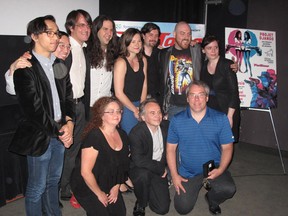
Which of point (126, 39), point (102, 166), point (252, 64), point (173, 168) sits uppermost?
point (126, 39)

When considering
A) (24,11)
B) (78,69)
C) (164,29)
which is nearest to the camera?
(78,69)

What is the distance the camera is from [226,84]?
134 inches

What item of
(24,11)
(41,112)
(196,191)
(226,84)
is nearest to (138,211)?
(196,191)

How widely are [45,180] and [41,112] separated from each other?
51 cm

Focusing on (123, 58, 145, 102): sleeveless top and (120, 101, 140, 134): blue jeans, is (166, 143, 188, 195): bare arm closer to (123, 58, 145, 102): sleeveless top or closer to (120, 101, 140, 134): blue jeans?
(120, 101, 140, 134): blue jeans

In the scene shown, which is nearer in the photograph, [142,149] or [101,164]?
[101,164]

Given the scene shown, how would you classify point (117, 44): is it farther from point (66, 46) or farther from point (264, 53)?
point (264, 53)

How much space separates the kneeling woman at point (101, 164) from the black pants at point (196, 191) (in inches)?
23.4

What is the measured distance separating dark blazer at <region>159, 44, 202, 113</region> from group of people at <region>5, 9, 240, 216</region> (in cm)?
1

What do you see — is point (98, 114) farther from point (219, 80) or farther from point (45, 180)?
point (219, 80)

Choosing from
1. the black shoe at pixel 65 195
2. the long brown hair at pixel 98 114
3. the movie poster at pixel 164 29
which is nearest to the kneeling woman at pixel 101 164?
the long brown hair at pixel 98 114

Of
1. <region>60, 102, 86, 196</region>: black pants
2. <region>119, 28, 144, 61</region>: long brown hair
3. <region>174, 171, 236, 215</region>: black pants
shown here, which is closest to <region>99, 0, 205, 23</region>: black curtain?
<region>119, 28, 144, 61</region>: long brown hair

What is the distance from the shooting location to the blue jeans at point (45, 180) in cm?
211

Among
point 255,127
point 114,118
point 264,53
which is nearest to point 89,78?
point 114,118
